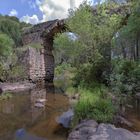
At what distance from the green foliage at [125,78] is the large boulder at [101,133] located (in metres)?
7.35

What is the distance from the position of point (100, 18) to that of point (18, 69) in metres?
9.19

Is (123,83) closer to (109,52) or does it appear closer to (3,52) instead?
(109,52)

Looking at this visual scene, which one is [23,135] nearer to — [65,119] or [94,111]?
[65,119]

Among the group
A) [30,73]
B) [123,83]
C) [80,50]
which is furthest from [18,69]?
[123,83]

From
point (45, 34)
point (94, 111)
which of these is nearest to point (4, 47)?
point (45, 34)

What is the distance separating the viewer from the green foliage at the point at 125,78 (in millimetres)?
14721

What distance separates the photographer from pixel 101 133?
6.41 meters

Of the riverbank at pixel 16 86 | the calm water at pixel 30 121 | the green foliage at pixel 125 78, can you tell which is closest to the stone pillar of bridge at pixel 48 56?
the riverbank at pixel 16 86

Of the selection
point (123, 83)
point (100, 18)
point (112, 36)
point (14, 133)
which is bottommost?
point (14, 133)

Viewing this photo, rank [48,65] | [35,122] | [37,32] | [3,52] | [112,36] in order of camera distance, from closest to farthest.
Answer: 1. [35,122]
2. [112,36]
3. [3,52]
4. [37,32]
5. [48,65]

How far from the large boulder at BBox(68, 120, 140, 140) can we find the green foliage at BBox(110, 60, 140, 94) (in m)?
7.35

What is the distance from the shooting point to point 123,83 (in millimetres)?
15352

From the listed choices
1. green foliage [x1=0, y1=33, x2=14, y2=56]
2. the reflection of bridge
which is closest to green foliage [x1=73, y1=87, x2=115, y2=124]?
green foliage [x1=0, y1=33, x2=14, y2=56]

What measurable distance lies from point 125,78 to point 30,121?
21.7 ft
